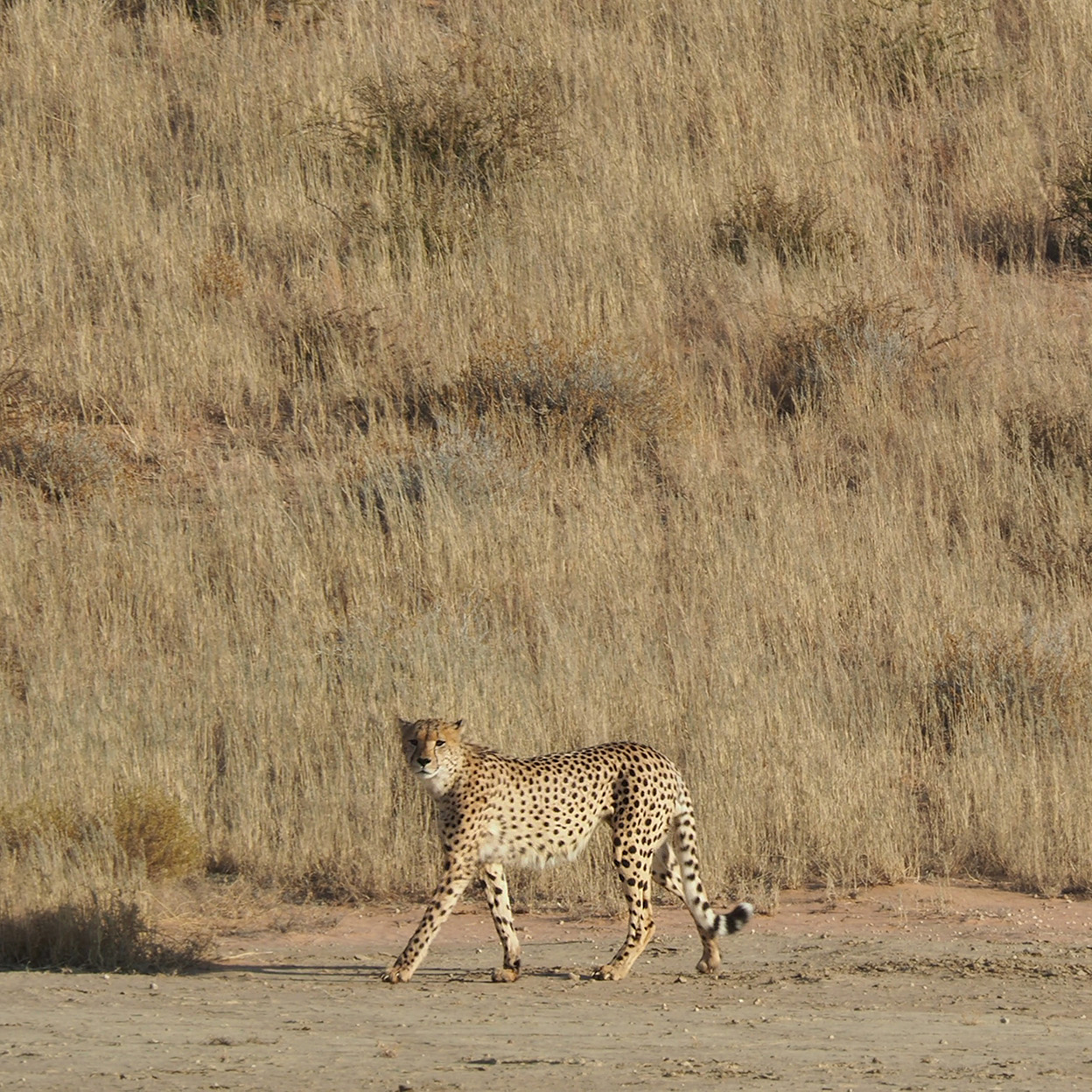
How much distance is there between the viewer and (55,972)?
20.4ft

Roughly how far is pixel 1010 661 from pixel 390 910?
351 centimetres

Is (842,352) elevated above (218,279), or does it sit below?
below


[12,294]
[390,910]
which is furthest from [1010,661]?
[12,294]

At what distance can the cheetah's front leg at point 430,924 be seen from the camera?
5953 millimetres

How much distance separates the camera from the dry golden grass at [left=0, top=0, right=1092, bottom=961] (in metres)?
7.73

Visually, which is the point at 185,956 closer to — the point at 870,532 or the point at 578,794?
the point at 578,794

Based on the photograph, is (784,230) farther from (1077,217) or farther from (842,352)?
(1077,217)

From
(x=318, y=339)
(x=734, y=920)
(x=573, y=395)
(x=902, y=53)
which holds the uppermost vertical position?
(x=902, y=53)

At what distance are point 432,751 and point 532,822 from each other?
435 millimetres

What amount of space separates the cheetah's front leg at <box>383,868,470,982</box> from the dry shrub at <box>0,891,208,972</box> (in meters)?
0.91

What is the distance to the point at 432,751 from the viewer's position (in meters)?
5.95

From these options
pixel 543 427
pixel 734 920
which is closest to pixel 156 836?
pixel 734 920

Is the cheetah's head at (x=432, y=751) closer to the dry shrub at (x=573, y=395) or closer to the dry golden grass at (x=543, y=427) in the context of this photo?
the dry golden grass at (x=543, y=427)

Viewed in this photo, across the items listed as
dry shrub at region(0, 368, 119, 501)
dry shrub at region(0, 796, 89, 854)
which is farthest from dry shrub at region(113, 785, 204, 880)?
dry shrub at region(0, 368, 119, 501)
